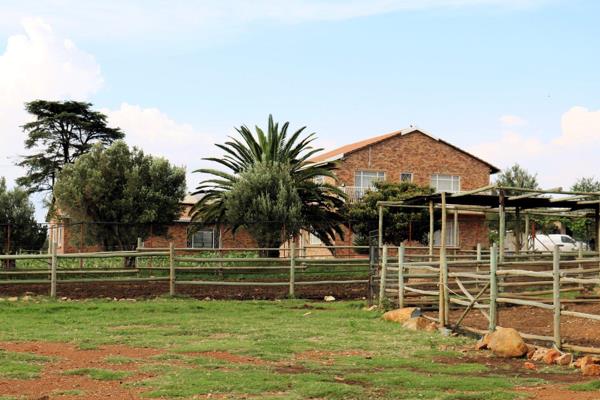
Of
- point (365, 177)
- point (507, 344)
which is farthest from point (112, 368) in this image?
point (365, 177)

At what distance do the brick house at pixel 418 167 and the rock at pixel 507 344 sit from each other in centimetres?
3082

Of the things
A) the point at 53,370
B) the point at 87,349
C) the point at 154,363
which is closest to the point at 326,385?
the point at 154,363

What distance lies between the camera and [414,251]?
120 ft

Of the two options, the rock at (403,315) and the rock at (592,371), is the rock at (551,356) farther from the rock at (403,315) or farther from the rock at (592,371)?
the rock at (403,315)

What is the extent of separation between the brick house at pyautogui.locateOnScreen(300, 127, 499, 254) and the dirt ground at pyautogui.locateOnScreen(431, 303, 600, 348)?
83.3 feet

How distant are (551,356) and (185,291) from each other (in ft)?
42.2

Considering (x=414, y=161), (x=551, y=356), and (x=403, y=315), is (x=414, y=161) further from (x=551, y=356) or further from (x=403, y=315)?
(x=551, y=356)

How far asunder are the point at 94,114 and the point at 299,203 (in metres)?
25.5

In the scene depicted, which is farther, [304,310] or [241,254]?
[241,254]

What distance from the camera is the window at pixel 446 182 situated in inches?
1799

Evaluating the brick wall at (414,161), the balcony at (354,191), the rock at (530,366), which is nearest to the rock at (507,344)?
the rock at (530,366)

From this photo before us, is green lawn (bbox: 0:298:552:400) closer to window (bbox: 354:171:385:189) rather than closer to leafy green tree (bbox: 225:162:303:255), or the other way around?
leafy green tree (bbox: 225:162:303:255)

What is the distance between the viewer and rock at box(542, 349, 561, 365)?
36.9 feet

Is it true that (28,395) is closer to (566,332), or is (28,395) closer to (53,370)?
(53,370)
